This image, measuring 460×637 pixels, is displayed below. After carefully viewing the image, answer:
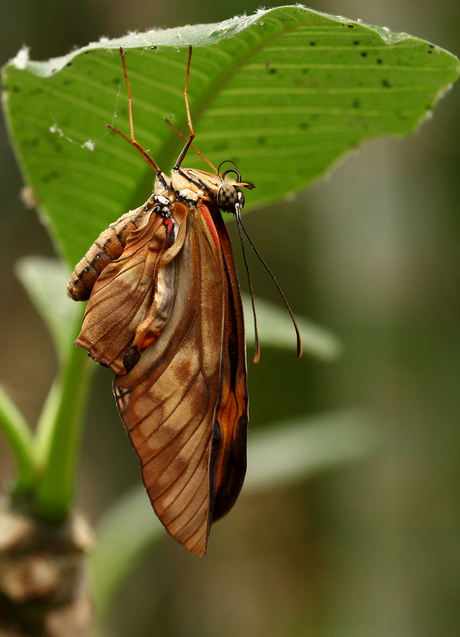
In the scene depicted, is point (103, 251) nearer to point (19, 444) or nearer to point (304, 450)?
point (19, 444)

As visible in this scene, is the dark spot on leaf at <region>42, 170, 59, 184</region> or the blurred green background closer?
the dark spot on leaf at <region>42, 170, 59, 184</region>

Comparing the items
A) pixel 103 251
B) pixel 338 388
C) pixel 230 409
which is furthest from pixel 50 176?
pixel 338 388

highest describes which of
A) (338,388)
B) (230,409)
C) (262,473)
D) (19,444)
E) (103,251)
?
(103,251)

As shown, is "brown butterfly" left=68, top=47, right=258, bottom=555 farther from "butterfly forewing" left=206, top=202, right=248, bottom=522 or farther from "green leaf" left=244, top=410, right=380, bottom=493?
"green leaf" left=244, top=410, right=380, bottom=493

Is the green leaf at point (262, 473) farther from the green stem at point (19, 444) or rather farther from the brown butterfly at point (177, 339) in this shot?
the brown butterfly at point (177, 339)

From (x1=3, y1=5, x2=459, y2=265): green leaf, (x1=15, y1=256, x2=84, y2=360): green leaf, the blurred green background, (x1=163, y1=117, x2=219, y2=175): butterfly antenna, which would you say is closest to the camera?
(x1=3, y1=5, x2=459, y2=265): green leaf

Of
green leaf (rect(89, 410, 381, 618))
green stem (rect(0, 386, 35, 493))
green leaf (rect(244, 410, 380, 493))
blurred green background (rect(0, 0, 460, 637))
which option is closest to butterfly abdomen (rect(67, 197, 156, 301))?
green stem (rect(0, 386, 35, 493))

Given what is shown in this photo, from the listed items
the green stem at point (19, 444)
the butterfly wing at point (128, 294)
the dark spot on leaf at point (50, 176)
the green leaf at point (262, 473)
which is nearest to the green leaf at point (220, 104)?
the dark spot on leaf at point (50, 176)

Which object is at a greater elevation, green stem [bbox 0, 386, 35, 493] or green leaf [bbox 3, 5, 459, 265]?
green leaf [bbox 3, 5, 459, 265]
